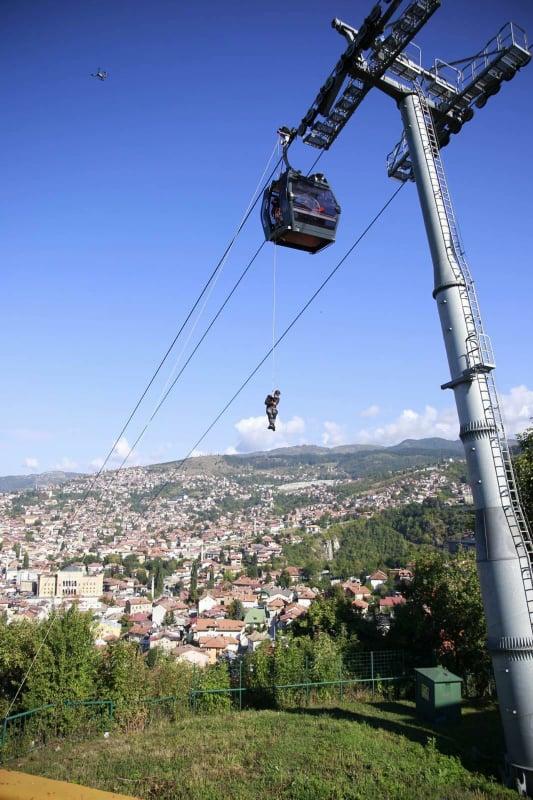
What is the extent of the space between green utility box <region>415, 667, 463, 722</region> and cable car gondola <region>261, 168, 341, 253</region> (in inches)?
418

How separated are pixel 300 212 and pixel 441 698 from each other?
457 inches

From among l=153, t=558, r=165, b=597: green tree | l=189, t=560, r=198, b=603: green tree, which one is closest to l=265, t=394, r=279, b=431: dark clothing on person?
l=189, t=560, r=198, b=603: green tree

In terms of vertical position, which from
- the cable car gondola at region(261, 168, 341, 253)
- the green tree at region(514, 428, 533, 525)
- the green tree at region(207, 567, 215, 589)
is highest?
the cable car gondola at region(261, 168, 341, 253)

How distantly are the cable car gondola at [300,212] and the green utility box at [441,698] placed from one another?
10.6 m

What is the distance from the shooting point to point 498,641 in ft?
26.9

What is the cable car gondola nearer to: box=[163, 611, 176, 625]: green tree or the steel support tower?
the steel support tower

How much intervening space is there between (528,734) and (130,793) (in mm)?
6091

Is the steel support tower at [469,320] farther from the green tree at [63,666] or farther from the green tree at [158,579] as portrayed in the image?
the green tree at [158,579]

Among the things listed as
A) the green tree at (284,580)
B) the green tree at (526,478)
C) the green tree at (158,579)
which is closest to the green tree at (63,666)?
the green tree at (526,478)

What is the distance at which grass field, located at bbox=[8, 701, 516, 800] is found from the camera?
7758 mm

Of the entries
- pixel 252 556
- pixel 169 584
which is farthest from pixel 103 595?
pixel 252 556

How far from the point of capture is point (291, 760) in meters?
8.81

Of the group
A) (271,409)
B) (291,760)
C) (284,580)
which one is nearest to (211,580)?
(284,580)

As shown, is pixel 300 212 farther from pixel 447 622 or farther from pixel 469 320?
pixel 447 622
